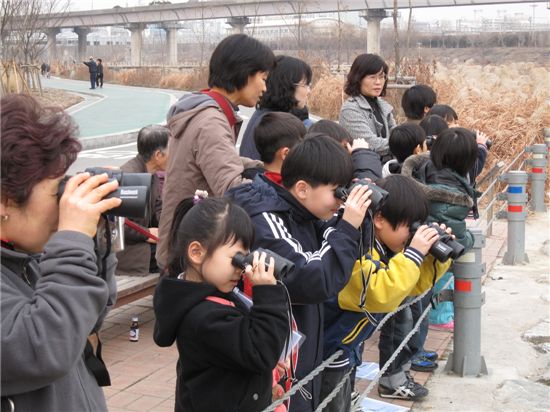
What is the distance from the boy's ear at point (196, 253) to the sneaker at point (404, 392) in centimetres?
233

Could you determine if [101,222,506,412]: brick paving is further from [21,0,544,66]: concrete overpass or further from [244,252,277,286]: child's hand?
[21,0,544,66]: concrete overpass

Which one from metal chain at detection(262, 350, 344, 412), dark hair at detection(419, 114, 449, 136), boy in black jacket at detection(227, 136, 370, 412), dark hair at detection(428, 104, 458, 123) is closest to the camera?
metal chain at detection(262, 350, 344, 412)

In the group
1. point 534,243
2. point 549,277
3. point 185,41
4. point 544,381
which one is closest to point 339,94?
point 534,243

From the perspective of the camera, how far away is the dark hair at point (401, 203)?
3594 mm

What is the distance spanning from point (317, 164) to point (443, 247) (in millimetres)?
807

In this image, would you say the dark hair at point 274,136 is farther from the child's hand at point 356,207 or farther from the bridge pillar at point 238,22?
the bridge pillar at point 238,22

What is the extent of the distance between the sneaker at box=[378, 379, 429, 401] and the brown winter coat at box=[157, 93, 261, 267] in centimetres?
159

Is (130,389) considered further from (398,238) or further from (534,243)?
(534,243)

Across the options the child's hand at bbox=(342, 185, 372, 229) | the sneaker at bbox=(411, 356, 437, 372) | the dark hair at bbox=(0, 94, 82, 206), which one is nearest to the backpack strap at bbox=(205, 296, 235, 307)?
the child's hand at bbox=(342, 185, 372, 229)

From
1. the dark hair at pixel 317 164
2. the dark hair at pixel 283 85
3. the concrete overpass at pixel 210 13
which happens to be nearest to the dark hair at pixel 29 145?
the dark hair at pixel 317 164

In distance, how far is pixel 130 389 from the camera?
462 cm

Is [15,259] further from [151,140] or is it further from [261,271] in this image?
[151,140]

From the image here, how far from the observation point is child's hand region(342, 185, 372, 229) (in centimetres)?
289

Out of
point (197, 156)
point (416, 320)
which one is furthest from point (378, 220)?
point (416, 320)
